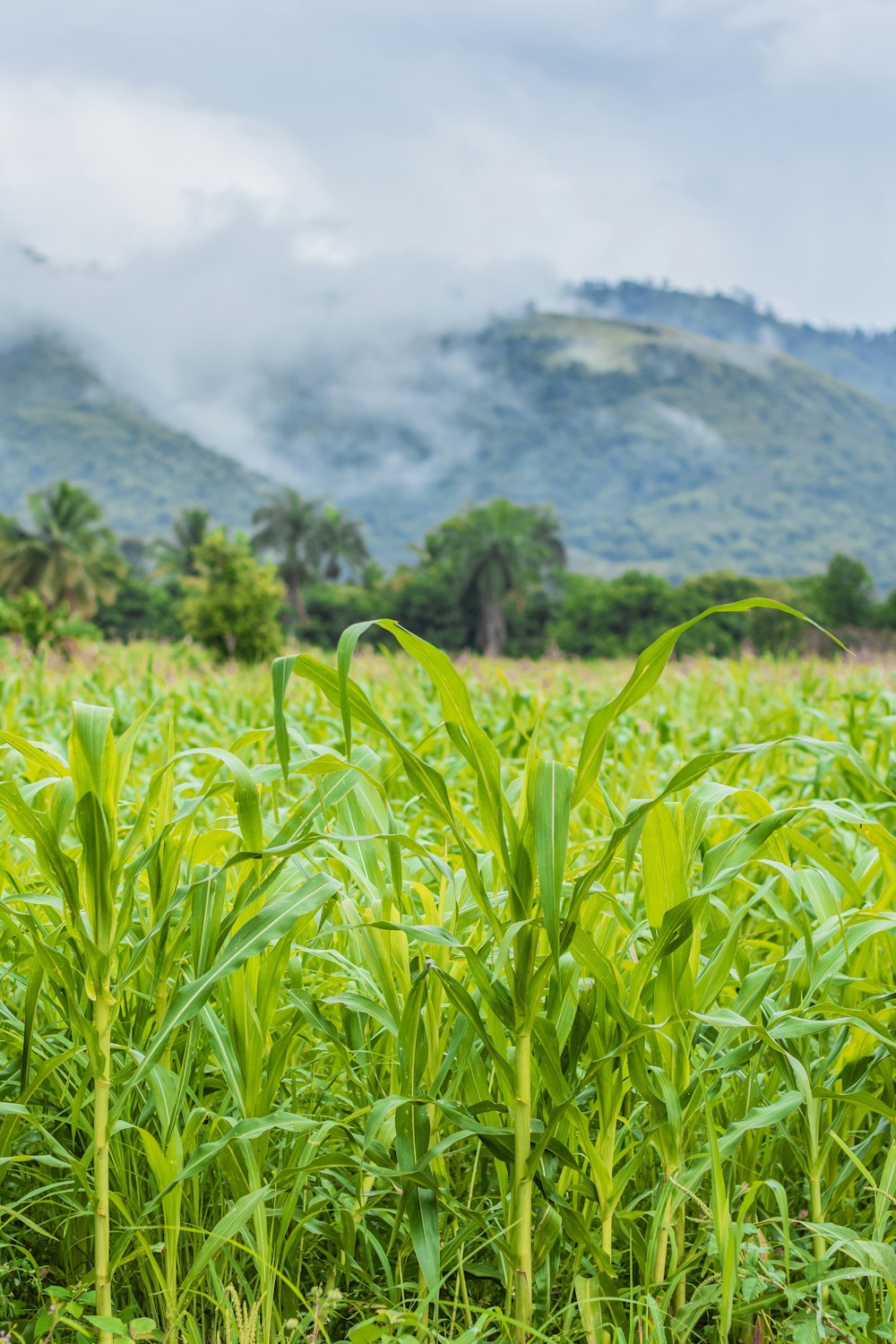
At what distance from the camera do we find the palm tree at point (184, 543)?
64.5 m

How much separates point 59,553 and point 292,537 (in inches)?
798

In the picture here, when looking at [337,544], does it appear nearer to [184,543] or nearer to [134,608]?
[184,543]

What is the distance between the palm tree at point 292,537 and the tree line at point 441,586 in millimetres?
89

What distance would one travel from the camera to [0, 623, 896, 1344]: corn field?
119cm

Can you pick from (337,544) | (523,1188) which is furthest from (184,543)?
(523,1188)

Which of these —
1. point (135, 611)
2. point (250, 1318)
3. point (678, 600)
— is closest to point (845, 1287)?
point (250, 1318)

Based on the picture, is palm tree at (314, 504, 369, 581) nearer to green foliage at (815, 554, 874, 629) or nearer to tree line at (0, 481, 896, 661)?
tree line at (0, 481, 896, 661)

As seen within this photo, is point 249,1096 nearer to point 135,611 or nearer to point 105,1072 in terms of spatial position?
point 105,1072

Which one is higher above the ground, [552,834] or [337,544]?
[337,544]

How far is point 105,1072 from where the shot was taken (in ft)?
4.00

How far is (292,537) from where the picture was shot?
67.6 metres

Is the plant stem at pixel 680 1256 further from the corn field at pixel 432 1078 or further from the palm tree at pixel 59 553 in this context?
the palm tree at pixel 59 553

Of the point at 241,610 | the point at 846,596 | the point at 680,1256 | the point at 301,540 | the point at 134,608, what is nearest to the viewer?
the point at 680,1256

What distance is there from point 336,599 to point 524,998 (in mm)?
70907
